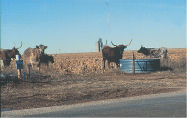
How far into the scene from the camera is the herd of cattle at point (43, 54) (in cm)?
2041

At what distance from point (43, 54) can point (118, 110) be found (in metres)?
14.1

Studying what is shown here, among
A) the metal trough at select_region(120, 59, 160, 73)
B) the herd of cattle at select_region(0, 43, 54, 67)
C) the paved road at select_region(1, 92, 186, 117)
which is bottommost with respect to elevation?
the paved road at select_region(1, 92, 186, 117)

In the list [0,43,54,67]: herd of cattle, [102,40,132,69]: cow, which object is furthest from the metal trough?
[0,43,54,67]: herd of cattle

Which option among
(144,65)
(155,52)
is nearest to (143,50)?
(155,52)

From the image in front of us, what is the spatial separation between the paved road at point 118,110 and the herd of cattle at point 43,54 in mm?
12337

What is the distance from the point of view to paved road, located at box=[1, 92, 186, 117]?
23.0ft

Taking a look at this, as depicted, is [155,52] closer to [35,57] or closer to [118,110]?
[35,57]

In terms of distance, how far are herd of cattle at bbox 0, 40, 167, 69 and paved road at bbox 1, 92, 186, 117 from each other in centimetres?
1234

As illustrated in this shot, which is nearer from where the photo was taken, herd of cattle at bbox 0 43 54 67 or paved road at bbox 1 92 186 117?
paved road at bbox 1 92 186 117

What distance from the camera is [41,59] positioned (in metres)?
20.4

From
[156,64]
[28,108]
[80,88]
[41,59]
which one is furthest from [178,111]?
[41,59]

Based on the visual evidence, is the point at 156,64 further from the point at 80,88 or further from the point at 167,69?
the point at 80,88

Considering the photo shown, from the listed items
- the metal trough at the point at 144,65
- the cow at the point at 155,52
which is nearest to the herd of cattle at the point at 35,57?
the metal trough at the point at 144,65

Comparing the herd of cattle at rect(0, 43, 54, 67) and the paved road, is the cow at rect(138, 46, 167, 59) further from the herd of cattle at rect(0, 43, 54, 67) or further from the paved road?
the paved road
